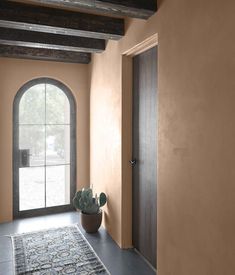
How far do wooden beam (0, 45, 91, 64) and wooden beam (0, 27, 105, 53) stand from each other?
1.84 feet

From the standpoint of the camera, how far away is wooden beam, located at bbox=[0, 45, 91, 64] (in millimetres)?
3746

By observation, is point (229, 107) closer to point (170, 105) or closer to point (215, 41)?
point (215, 41)

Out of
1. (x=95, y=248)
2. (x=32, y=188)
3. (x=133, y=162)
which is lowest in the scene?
(x=95, y=248)

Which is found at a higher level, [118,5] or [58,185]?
[118,5]

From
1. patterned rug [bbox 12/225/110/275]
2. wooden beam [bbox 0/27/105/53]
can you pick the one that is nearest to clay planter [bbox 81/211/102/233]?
patterned rug [bbox 12/225/110/275]

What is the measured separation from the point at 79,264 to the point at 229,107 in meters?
2.15

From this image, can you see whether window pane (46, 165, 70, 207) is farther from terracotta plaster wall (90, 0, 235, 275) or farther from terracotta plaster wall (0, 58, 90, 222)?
terracotta plaster wall (90, 0, 235, 275)

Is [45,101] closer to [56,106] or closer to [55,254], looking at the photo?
[56,106]

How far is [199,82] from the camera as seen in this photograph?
1.75m

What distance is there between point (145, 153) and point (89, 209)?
123 centimetres

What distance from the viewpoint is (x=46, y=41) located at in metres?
3.19

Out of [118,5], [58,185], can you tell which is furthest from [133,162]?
[58,185]

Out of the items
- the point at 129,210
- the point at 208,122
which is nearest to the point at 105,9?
the point at 208,122

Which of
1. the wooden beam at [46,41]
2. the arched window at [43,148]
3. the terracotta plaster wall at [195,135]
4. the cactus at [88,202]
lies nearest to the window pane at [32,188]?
the arched window at [43,148]
